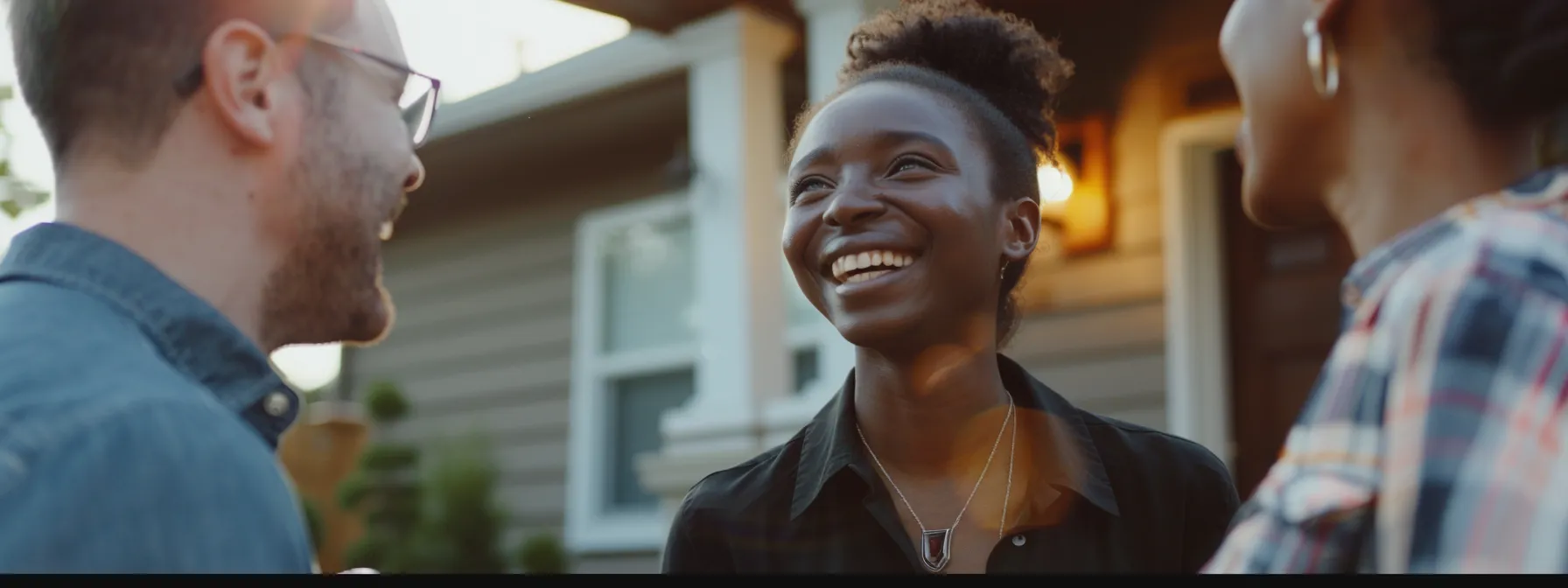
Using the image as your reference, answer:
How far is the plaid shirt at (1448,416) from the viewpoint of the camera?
2.72 feet

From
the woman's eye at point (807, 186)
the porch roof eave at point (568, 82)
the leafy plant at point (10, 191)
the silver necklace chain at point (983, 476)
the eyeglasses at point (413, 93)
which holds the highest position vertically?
the porch roof eave at point (568, 82)

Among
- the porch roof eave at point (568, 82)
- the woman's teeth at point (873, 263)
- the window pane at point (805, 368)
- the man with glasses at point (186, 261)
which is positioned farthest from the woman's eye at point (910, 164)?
the window pane at point (805, 368)

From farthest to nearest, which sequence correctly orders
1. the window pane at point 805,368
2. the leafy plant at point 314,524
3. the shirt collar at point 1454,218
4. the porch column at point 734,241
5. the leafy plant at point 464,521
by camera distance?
the leafy plant at point 464,521 < the leafy plant at point 314,524 < the window pane at point 805,368 < the porch column at point 734,241 < the shirt collar at point 1454,218

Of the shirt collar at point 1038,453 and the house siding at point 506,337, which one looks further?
the house siding at point 506,337

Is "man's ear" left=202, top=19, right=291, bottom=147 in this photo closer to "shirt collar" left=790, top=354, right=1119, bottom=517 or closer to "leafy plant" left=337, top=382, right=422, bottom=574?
"shirt collar" left=790, top=354, right=1119, bottom=517

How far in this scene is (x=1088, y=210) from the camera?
4680mm

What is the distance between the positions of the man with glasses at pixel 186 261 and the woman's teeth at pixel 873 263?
0.52 meters

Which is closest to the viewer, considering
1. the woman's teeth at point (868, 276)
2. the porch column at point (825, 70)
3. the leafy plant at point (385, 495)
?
the woman's teeth at point (868, 276)

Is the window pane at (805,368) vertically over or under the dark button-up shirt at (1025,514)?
over

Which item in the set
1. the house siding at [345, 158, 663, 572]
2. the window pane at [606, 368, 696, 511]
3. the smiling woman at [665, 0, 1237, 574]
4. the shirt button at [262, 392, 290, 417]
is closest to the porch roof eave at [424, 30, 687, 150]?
the house siding at [345, 158, 663, 572]

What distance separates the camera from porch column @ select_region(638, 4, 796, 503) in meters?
5.10

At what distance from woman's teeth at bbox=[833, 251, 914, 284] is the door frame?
3.13 meters

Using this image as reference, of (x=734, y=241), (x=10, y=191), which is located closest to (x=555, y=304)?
(x=734, y=241)

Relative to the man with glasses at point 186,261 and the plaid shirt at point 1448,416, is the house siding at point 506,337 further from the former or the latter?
the plaid shirt at point 1448,416
